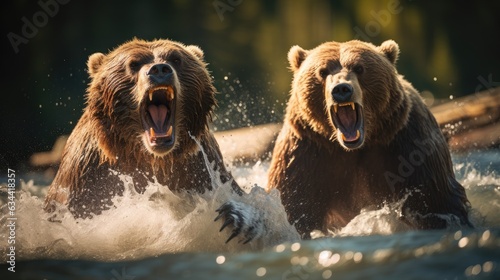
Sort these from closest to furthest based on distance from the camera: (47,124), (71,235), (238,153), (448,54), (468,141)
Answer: (71,235) → (468,141) → (238,153) → (47,124) → (448,54)

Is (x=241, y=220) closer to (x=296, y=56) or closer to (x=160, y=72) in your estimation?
(x=160, y=72)

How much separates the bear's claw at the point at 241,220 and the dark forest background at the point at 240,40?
706cm

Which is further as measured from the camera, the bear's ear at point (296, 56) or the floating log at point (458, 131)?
the floating log at point (458, 131)

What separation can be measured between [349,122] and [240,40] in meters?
12.0

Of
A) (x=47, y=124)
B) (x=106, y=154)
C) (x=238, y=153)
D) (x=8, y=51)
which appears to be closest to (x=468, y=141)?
(x=238, y=153)

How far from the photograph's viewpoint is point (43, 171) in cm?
1183

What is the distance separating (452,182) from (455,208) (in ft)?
1.05

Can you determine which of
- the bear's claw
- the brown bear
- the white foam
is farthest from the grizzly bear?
the brown bear

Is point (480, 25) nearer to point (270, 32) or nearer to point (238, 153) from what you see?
point (270, 32)

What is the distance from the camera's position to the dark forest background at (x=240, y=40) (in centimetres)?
1461
